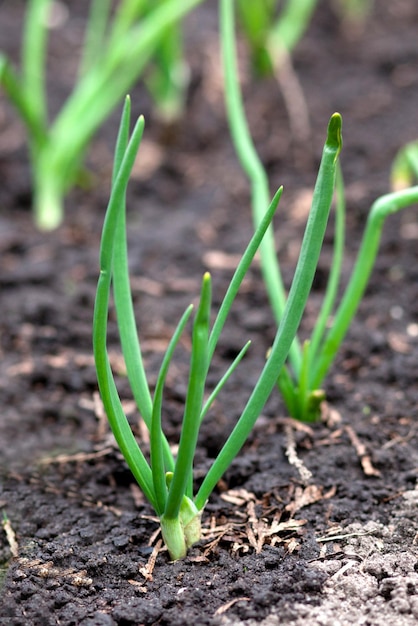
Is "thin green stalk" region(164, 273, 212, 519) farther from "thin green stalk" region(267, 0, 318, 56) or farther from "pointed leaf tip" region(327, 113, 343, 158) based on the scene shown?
"thin green stalk" region(267, 0, 318, 56)

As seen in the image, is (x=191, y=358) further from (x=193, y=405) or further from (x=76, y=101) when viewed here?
(x=76, y=101)

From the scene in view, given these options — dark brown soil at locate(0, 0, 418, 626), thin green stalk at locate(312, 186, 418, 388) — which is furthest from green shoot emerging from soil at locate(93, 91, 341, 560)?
thin green stalk at locate(312, 186, 418, 388)

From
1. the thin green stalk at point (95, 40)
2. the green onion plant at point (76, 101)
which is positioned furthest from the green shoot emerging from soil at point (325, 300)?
the thin green stalk at point (95, 40)

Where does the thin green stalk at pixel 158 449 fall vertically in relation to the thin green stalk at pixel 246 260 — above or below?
below

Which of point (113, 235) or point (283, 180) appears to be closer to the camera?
point (113, 235)

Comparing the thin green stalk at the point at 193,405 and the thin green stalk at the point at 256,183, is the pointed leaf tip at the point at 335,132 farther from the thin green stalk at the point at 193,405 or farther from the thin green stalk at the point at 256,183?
the thin green stalk at the point at 256,183

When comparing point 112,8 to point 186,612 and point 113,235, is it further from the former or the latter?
point 186,612

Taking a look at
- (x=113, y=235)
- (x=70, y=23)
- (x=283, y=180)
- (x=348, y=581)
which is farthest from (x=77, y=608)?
(x=70, y=23)
